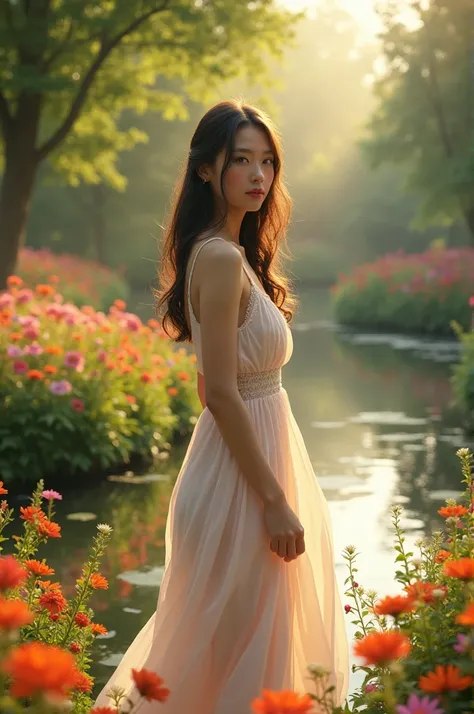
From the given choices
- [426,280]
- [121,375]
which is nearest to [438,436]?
[121,375]

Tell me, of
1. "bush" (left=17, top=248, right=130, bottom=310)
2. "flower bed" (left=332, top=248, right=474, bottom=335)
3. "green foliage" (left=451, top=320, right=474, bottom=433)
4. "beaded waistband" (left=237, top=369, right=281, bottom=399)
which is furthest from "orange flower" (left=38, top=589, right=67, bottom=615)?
"flower bed" (left=332, top=248, right=474, bottom=335)

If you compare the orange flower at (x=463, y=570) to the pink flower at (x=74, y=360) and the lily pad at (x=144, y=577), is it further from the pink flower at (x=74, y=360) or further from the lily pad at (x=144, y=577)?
the pink flower at (x=74, y=360)

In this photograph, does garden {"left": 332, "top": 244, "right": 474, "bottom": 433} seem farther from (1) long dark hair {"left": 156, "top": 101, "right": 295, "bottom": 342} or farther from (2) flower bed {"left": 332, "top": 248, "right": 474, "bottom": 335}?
(1) long dark hair {"left": 156, "top": 101, "right": 295, "bottom": 342}

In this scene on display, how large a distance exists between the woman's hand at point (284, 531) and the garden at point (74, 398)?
5066mm

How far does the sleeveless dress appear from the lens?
318cm

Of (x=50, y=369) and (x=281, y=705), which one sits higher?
(x=50, y=369)

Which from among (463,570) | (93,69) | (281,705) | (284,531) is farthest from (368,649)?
(93,69)

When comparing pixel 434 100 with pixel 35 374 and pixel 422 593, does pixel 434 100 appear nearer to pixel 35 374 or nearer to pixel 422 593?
pixel 35 374

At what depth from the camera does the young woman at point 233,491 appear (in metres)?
3.10

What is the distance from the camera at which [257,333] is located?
10.6 feet

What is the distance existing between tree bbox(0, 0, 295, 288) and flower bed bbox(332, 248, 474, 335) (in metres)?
8.72

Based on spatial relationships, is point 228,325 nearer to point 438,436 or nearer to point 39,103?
point 438,436

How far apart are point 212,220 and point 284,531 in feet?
3.08

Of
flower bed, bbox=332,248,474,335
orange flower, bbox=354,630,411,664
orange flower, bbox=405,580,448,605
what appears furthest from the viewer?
flower bed, bbox=332,248,474,335
